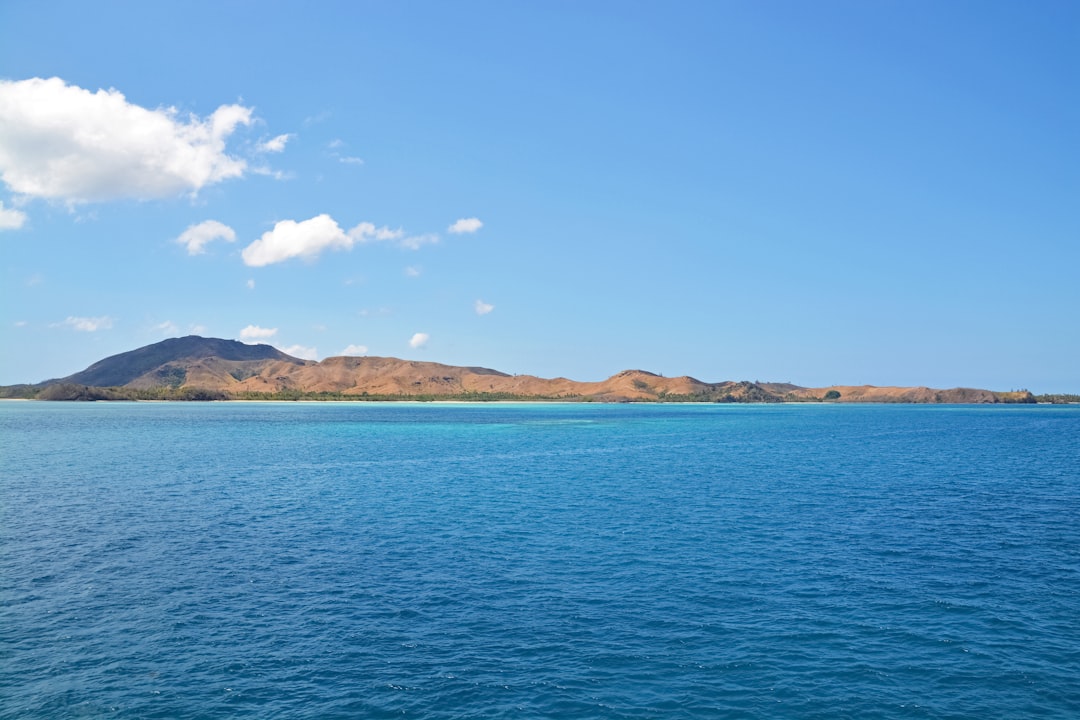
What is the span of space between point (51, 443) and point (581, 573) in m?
87.3

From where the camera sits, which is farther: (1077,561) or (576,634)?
(1077,561)

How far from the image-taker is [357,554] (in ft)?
106

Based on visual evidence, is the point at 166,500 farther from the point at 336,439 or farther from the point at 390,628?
the point at 336,439

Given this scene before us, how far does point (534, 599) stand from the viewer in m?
25.5

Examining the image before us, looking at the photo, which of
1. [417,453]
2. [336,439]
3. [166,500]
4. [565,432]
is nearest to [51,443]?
[336,439]

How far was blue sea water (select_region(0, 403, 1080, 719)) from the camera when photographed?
59.9ft

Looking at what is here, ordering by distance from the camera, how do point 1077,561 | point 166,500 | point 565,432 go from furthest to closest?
1. point 565,432
2. point 166,500
3. point 1077,561

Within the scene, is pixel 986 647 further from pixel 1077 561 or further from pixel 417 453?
pixel 417 453

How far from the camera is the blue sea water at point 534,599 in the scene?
18.2 metres

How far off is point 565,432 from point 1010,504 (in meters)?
84.9

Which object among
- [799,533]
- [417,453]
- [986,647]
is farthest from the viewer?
[417,453]

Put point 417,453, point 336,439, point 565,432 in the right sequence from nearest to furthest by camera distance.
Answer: point 417,453, point 336,439, point 565,432

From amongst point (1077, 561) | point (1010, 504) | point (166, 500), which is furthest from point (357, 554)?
A: point (1010, 504)

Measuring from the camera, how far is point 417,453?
85438mm
